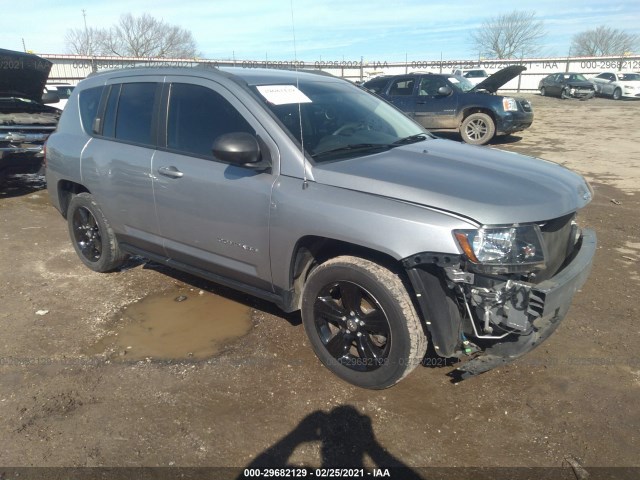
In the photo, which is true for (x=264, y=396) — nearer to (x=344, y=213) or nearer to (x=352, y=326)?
(x=352, y=326)

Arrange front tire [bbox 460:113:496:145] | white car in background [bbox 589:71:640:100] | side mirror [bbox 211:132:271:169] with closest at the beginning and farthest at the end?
1. side mirror [bbox 211:132:271:169]
2. front tire [bbox 460:113:496:145]
3. white car in background [bbox 589:71:640:100]

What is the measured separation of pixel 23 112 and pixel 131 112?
18.4ft

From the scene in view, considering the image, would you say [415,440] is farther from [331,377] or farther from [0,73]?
A: [0,73]

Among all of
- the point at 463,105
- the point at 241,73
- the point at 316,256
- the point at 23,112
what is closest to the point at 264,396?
the point at 316,256

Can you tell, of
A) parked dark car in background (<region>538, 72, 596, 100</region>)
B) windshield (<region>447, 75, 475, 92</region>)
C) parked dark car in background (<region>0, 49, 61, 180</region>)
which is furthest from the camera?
parked dark car in background (<region>538, 72, 596, 100</region>)

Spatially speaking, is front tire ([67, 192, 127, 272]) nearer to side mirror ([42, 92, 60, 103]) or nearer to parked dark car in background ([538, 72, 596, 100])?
side mirror ([42, 92, 60, 103])

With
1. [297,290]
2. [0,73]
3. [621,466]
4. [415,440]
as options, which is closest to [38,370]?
[297,290]

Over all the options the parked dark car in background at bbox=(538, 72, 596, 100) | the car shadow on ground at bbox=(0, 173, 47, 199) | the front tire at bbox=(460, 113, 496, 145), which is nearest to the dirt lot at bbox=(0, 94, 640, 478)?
the car shadow on ground at bbox=(0, 173, 47, 199)

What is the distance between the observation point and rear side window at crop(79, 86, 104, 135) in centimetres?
454

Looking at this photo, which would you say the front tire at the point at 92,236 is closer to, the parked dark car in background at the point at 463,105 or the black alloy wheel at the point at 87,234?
the black alloy wheel at the point at 87,234

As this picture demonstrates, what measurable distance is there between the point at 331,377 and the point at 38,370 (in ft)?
6.42

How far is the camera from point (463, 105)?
480 inches

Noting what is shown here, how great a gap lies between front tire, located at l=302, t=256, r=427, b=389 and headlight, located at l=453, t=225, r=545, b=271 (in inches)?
18.4

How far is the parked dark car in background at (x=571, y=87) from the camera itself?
28719mm
